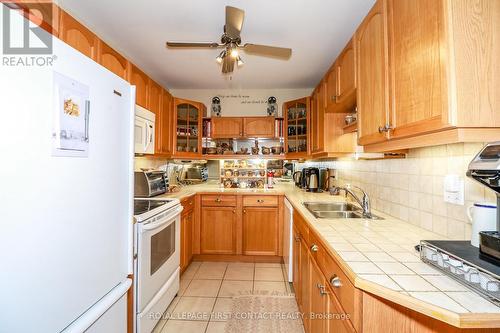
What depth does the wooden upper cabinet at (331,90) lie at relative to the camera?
2084mm

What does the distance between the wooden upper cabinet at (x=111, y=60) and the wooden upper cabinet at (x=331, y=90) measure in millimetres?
1842

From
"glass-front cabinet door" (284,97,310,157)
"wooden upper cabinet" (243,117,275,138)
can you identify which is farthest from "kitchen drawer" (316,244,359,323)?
"wooden upper cabinet" (243,117,275,138)

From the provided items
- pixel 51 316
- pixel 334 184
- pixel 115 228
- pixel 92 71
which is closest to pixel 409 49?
pixel 92 71

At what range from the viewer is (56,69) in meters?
0.78

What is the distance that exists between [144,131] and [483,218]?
2.42m

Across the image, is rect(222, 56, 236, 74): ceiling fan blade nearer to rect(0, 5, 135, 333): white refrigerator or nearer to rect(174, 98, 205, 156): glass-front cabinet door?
rect(0, 5, 135, 333): white refrigerator

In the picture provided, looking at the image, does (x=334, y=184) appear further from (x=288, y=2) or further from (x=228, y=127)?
(x=288, y=2)

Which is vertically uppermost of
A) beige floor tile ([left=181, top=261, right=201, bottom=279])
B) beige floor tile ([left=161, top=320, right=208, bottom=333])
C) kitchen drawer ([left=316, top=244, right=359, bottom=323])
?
kitchen drawer ([left=316, top=244, right=359, bottom=323])

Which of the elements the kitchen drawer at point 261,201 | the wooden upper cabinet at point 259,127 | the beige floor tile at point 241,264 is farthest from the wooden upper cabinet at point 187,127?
the beige floor tile at point 241,264

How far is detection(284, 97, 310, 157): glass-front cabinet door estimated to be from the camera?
3.23 m

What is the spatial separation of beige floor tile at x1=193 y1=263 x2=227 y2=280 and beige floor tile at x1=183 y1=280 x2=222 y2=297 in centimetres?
9

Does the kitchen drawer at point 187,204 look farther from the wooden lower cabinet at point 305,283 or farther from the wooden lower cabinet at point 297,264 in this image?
the wooden lower cabinet at point 305,283

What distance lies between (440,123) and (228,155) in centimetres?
285

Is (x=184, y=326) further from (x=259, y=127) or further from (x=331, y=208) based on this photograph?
(x=259, y=127)
